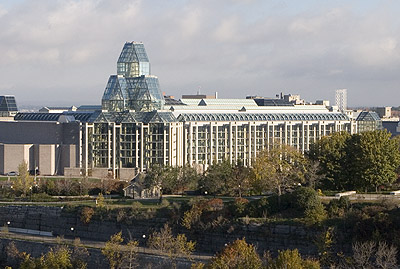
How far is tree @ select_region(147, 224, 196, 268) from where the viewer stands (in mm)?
54906

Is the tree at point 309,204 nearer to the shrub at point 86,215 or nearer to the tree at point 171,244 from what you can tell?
the tree at point 171,244

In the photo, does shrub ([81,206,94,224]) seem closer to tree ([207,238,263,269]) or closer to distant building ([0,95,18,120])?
tree ([207,238,263,269])

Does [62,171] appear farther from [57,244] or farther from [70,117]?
[57,244]

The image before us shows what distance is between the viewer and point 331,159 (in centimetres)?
7062

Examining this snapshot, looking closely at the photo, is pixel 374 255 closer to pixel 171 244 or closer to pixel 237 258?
pixel 237 258

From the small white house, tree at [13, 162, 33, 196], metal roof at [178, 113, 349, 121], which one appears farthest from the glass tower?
the small white house

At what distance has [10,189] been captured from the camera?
7994cm

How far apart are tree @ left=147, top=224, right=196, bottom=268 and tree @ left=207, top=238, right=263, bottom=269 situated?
485cm

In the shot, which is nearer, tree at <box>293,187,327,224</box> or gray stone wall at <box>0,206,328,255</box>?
gray stone wall at <box>0,206,328,255</box>

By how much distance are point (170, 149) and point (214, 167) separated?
75.9ft

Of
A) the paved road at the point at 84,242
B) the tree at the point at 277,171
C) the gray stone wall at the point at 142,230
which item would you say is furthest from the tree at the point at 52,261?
the tree at the point at 277,171

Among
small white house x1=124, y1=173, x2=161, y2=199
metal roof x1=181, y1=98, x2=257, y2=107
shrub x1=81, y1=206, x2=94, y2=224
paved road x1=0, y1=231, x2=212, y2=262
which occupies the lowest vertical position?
paved road x1=0, y1=231, x2=212, y2=262

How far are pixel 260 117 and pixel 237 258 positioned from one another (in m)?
70.4

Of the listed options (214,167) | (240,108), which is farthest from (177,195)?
(240,108)
